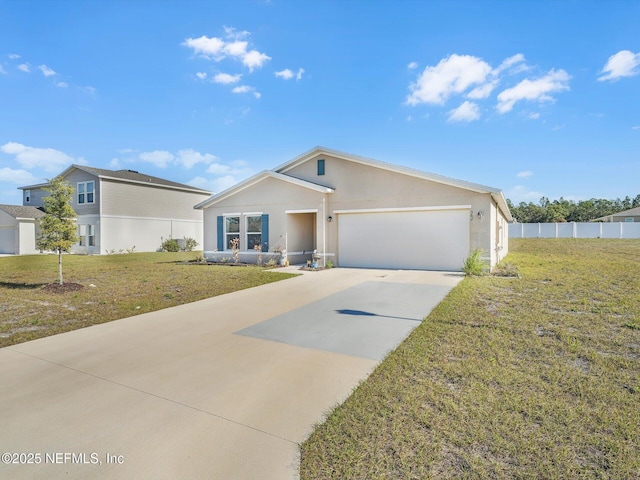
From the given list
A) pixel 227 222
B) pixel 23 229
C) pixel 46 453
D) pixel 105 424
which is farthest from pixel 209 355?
pixel 23 229

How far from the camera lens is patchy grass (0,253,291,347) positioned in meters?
6.27

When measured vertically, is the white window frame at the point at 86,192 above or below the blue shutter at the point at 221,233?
above

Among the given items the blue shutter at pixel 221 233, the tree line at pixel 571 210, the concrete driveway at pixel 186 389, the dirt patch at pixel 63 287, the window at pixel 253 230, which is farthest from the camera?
the tree line at pixel 571 210

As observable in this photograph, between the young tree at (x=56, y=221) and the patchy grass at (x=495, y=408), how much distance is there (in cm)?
1116

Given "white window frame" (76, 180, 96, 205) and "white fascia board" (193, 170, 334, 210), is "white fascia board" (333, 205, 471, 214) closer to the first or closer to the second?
"white fascia board" (193, 170, 334, 210)

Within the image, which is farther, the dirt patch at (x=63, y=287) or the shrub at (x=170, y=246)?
the shrub at (x=170, y=246)

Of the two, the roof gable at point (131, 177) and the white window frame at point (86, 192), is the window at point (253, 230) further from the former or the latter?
the white window frame at point (86, 192)

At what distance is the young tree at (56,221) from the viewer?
1029cm

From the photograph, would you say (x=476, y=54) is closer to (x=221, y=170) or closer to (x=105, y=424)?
(x=105, y=424)

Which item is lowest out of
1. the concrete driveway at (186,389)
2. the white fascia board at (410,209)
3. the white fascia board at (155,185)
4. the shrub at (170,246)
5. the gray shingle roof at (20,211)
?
the concrete driveway at (186,389)

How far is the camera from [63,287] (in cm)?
959

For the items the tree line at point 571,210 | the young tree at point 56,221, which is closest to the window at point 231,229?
the young tree at point 56,221

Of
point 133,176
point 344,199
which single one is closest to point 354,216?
point 344,199

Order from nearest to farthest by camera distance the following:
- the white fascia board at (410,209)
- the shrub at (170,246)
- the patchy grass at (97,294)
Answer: the patchy grass at (97,294) < the white fascia board at (410,209) < the shrub at (170,246)
